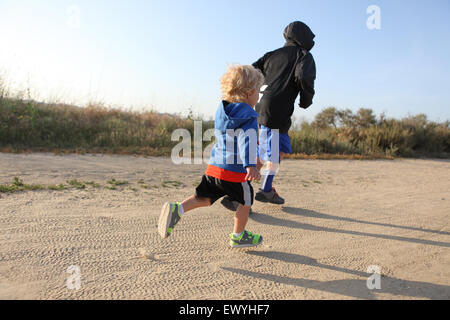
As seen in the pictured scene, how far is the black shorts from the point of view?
2730mm

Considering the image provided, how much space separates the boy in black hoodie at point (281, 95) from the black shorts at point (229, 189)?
126 cm

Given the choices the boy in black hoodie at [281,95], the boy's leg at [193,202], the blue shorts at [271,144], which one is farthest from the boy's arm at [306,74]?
the boy's leg at [193,202]

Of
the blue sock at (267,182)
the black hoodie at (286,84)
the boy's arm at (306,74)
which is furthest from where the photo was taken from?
the blue sock at (267,182)

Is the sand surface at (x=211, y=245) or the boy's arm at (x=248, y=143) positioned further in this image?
the boy's arm at (x=248, y=143)

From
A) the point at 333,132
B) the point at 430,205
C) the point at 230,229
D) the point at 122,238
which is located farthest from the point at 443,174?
the point at 122,238

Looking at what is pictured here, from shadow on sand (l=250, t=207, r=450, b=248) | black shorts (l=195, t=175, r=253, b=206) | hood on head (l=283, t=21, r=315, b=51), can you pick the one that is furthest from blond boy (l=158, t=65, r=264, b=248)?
hood on head (l=283, t=21, r=315, b=51)

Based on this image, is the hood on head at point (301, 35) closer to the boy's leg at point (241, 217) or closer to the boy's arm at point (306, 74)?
the boy's arm at point (306, 74)

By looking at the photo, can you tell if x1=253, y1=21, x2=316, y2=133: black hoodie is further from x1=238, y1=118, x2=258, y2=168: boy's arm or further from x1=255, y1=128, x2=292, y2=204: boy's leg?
x1=238, y1=118, x2=258, y2=168: boy's arm

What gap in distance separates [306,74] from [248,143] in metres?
1.53

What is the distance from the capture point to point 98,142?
7.91 m

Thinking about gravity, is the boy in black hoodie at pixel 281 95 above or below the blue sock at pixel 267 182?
above

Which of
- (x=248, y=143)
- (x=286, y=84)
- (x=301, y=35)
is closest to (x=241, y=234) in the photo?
(x=248, y=143)

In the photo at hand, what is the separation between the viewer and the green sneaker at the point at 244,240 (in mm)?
2799

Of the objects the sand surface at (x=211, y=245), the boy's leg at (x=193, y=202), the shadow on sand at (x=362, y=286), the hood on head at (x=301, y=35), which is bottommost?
the shadow on sand at (x=362, y=286)
